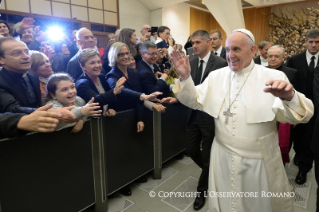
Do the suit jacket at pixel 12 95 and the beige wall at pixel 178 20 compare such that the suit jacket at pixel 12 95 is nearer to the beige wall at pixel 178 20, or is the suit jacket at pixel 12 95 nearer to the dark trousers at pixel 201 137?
the dark trousers at pixel 201 137

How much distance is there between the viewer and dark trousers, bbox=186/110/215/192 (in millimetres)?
2297

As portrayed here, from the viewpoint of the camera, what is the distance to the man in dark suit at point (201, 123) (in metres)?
2.32

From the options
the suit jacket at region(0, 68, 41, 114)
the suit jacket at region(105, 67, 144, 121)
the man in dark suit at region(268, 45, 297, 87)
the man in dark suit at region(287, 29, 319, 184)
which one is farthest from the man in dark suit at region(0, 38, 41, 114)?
the man in dark suit at region(287, 29, 319, 184)

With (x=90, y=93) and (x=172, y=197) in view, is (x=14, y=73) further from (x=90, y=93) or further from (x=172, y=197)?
(x=172, y=197)

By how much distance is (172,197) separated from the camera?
8.29 feet

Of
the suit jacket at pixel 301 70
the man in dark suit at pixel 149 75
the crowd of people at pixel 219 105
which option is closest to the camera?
the crowd of people at pixel 219 105

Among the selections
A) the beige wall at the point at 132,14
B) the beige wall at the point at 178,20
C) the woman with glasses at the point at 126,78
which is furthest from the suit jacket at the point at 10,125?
the beige wall at the point at 178,20

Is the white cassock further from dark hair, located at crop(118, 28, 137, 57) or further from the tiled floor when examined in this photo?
dark hair, located at crop(118, 28, 137, 57)

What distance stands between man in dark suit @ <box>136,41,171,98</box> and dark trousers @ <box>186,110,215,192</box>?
517mm

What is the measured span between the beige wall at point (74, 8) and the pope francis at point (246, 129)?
7504mm

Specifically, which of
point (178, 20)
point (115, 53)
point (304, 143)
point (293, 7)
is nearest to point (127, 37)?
point (115, 53)

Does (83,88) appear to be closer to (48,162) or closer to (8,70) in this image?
(8,70)

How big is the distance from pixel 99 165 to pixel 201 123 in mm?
1124

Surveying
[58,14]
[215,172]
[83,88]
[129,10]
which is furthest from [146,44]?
[129,10]
